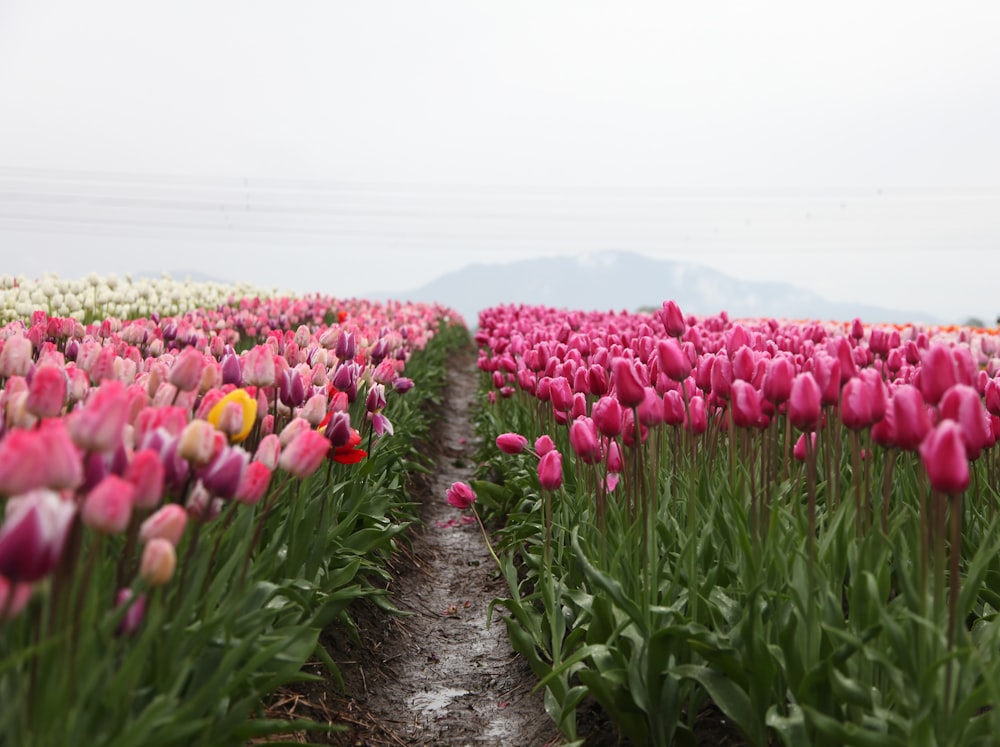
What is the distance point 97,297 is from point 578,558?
10.8 m

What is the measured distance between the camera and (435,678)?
4.78 metres

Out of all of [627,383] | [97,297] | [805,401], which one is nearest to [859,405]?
[805,401]

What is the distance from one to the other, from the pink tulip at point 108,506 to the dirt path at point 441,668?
7.08ft

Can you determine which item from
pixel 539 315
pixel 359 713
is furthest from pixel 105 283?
pixel 359 713

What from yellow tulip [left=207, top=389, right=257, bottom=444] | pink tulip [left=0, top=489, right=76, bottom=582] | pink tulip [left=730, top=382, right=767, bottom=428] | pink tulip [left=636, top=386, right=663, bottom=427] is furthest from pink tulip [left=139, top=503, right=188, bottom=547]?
pink tulip [left=730, top=382, right=767, bottom=428]

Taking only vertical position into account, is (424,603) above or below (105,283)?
below

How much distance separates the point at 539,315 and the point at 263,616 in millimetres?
11831

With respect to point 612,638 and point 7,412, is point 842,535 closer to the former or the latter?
point 612,638

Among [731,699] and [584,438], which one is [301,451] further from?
[731,699]

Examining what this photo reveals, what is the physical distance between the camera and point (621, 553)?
359 centimetres

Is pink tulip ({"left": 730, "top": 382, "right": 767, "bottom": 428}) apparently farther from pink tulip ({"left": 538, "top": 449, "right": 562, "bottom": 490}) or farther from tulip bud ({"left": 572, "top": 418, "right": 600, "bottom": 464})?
pink tulip ({"left": 538, "top": 449, "right": 562, "bottom": 490})

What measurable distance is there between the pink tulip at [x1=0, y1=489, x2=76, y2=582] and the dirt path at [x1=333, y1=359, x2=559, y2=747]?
2.35 metres

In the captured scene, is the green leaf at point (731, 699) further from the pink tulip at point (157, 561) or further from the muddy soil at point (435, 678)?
the pink tulip at point (157, 561)

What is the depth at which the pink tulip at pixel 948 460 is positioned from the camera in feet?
7.30
